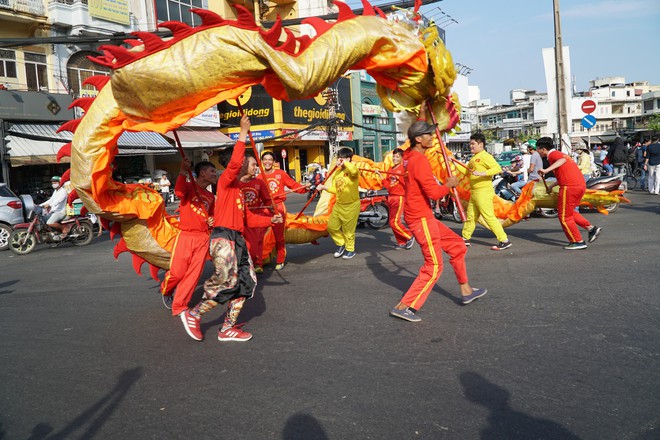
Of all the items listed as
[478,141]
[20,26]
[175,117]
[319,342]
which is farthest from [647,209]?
[20,26]

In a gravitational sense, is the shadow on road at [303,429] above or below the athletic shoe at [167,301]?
below

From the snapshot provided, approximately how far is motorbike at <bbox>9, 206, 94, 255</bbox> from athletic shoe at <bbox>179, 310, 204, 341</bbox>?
788 cm

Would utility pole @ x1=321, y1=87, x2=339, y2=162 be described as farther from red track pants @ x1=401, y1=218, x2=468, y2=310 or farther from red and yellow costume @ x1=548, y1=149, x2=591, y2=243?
red track pants @ x1=401, y1=218, x2=468, y2=310

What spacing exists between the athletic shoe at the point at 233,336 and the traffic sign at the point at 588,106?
1369cm

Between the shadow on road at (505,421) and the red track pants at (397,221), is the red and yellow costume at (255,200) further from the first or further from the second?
the shadow on road at (505,421)

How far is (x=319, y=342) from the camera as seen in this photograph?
172 inches

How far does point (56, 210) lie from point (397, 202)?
283 inches

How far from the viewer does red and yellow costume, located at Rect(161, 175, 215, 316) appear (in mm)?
4867

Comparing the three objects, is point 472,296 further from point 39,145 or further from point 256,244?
point 39,145

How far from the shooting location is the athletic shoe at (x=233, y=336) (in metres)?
4.50

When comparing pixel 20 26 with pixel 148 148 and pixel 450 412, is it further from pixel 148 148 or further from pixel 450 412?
pixel 450 412

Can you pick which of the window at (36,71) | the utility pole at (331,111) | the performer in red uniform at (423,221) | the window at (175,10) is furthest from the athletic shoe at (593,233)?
the utility pole at (331,111)

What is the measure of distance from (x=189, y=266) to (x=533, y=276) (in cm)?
399

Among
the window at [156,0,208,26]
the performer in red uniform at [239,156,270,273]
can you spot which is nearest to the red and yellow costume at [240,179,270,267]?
the performer in red uniform at [239,156,270,273]
